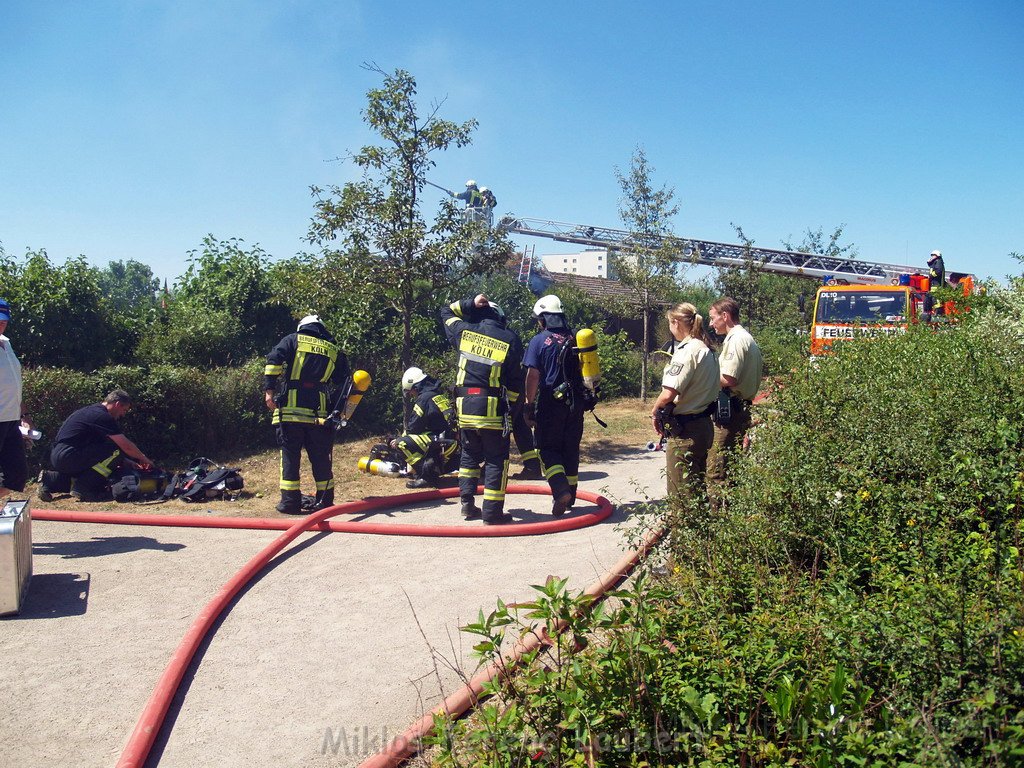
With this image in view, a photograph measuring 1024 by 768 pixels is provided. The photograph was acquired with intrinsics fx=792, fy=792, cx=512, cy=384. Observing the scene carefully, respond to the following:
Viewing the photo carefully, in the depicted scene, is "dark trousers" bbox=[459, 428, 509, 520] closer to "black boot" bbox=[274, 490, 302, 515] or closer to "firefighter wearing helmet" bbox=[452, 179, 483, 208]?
"black boot" bbox=[274, 490, 302, 515]

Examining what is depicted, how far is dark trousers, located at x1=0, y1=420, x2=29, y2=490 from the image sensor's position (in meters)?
5.91

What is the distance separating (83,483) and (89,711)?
4376 mm

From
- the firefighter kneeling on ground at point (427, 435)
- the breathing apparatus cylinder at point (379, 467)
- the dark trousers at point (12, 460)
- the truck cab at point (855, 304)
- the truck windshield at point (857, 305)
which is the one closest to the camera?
the dark trousers at point (12, 460)

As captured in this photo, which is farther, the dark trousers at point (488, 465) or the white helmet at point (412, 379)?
the white helmet at point (412, 379)

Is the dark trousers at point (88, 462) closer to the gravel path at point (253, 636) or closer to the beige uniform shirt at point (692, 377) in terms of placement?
the gravel path at point (253, 636)

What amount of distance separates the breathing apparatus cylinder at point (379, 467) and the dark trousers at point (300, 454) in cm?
131

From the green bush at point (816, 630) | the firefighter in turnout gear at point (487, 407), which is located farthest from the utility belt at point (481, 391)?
the green bush at point (816, 630)

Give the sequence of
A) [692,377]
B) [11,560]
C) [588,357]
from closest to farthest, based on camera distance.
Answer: [11,560], [692,377], [588,357]

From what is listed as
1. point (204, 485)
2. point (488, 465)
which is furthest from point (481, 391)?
point (204, 485)

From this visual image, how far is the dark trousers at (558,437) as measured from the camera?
6.79m

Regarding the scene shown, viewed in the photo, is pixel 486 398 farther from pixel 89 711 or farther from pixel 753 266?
pixel 753 266

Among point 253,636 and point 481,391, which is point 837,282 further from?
point 253,636

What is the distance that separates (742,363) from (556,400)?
1.82m

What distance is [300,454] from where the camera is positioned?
6.90 meters
